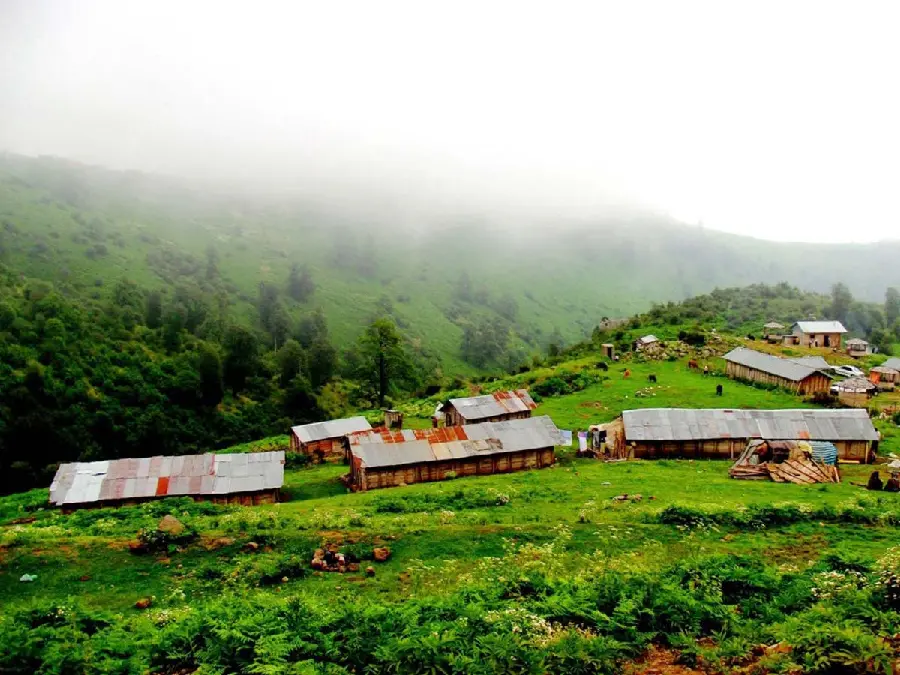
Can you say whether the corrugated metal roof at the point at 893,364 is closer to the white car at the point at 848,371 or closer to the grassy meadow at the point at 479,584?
the white car at the point at 848,371

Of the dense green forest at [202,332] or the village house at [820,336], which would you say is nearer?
the dense green forest at [202,332]

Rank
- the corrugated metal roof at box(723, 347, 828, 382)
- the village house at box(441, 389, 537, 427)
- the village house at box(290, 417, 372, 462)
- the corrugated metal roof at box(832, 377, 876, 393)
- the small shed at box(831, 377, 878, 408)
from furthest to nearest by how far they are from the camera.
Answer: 1. the corrugated metal roof at box(723, 347, 828, 382)
2. the corrugated metal roof at box(832, 377, 876, 393)
3. the small shed at box(831, 377, 878, 408)
4. the village house at box(441, 389, 537, 427)
5. the village house at box(290, 417, 372, 462)

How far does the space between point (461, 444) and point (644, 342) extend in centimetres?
5470

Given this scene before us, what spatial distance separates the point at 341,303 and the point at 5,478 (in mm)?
106284

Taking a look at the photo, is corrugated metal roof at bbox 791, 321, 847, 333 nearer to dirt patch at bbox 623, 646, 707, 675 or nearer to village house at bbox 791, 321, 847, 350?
village house at bbox 791, 321, 847, 350

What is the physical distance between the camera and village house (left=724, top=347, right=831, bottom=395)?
66.2 meters

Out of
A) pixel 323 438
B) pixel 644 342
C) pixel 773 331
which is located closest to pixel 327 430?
pixel 323 438

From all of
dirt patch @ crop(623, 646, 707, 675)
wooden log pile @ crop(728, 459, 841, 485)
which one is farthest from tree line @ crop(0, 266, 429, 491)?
dirt patch @ crop(623, 646, 707, 675)

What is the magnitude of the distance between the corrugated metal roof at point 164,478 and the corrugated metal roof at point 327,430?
10.8 m

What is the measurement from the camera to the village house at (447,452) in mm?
40969

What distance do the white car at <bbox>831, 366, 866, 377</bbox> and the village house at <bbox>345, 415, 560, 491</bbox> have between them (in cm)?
5119

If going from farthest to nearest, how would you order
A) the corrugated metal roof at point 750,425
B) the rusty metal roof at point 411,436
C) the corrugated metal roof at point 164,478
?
1. the corrugated metal roof at point 750,425
2. the rusty metal roof at point 411,436
3. the corrugated metal roof at point 164,478

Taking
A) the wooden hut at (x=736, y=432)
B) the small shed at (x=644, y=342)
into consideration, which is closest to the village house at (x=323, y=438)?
the wooden hut at (x=736, y=432)

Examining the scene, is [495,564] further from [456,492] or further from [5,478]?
[5,478]
